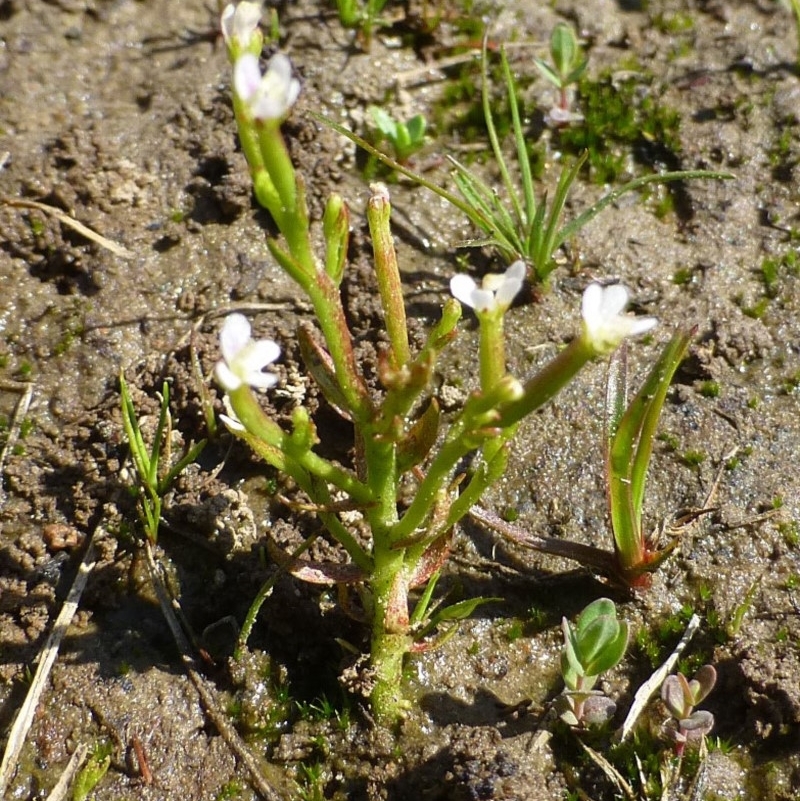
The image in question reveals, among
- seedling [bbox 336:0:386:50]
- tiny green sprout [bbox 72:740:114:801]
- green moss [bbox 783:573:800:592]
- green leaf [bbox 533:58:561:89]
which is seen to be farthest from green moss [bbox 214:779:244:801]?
seedling [bbox 336:0:386:50]

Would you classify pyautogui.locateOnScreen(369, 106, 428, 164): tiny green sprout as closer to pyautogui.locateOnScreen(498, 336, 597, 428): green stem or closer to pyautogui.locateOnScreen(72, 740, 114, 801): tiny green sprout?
pyautogui.locateOnScreen(498, 336, 597, 428): green stem

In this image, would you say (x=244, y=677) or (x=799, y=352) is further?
(x=799, y=352)

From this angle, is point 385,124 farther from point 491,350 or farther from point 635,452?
point 491,350

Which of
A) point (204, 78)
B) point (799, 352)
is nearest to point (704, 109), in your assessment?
point (799, 352)

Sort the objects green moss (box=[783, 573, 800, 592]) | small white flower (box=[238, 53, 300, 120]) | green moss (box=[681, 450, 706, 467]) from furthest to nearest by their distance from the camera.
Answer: green moss (box=[681, 450, 706, 467])
green moss (box=[783, 573, 800, 592])
small white flower (box=[238, 53, 300, 120])

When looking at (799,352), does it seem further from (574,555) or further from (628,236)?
(574,555)

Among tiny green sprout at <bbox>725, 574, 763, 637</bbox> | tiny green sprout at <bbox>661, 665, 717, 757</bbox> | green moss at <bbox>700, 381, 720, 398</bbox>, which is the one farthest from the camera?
green moss at <bbox>700, 381, 720, 398</bbox>

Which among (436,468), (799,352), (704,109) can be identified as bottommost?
Result: (799,352)
